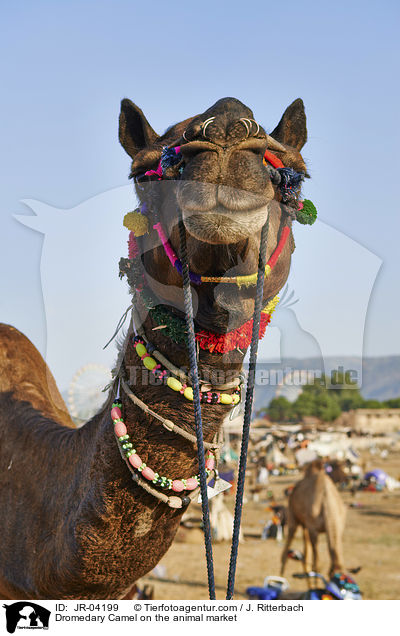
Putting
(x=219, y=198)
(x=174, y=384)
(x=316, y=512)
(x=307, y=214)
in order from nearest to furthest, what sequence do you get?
1. (x=219, y=198)
2. (x=174, y=384)
3. (x=307, y=214)
4. (x=316, y=512)

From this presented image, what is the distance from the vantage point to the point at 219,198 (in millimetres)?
2045

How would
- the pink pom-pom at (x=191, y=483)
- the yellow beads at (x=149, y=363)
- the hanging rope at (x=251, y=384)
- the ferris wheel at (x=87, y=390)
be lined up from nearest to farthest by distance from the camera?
the hanging rope at (x=251, y=384), the yellow beads at (x=149, y=363), the pink pom-pom at (x=191, y=483), the ferris wheel at (x=87, y=390)

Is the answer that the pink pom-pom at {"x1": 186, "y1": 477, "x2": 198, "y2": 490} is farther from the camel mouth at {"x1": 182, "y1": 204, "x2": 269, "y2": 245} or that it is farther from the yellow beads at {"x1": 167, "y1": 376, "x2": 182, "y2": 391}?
the camel mouth at {"x1": 182, "y1": 204, "x2": 269, "y2": 245}

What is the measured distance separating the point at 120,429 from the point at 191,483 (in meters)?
0.37

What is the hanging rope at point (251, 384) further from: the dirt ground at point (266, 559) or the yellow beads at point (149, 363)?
the dirt ground at point (266, 559)

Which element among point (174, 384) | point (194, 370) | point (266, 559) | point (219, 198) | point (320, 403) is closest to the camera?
point (219, 198)

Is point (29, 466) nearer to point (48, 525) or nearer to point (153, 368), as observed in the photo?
point (48, 525)

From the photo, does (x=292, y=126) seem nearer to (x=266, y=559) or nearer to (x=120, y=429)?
(x=120, y=429)

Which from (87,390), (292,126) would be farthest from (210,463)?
(292,126)

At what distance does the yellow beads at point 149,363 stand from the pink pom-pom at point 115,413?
0.25m

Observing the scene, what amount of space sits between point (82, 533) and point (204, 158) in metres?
1.63

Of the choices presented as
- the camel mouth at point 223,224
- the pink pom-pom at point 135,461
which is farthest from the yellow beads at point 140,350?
the camel mouth at point 223,224
